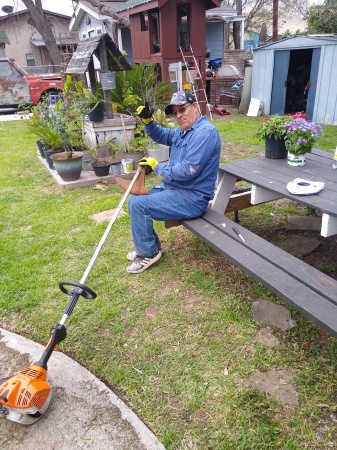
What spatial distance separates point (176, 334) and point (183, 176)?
1206 mm

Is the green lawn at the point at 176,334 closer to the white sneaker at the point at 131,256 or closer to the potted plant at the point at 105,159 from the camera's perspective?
the white sneaker at the point at 131,256

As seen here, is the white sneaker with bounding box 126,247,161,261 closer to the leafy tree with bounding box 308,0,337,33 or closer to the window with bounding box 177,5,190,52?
the window with bounding box 177,5,190,52

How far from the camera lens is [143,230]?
315 centimetres

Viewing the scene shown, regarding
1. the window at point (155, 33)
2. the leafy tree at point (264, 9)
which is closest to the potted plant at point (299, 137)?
the window at point (155, 33)

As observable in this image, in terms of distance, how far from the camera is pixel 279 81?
985 centimetres

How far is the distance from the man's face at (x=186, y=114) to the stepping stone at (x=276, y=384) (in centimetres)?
194

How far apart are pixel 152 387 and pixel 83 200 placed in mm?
3356

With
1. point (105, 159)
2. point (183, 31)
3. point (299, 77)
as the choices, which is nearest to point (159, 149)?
point (105, 159)

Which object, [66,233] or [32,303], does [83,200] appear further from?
[32,303]

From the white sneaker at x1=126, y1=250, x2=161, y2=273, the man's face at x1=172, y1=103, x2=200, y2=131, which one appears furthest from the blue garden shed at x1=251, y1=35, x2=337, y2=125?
the white sneaker at x1=126, y1=250, x2=161, y2=273

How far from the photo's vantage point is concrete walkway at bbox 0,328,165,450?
1857 millimetres

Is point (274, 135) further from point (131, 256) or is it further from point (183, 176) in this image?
point (131, 256)

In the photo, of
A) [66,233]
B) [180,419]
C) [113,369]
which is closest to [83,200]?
[66,233]

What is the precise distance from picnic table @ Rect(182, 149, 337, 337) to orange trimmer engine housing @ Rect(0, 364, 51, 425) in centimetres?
137
